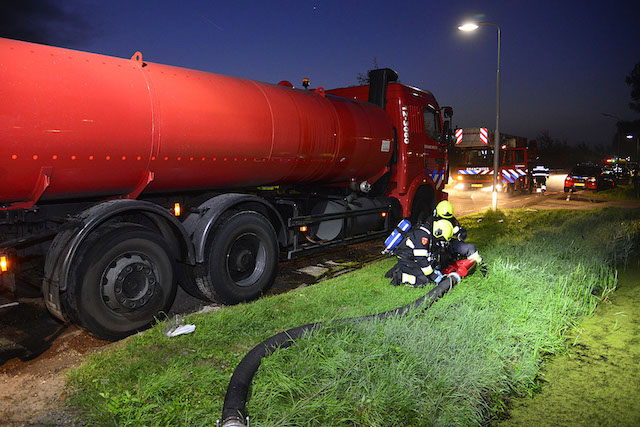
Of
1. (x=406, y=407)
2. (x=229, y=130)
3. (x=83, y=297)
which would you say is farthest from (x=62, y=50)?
(x=406, y=407)

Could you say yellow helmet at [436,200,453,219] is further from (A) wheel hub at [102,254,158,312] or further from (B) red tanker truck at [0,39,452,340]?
(A) wheel hub at [102,254,158,312]

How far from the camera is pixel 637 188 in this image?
2119cm

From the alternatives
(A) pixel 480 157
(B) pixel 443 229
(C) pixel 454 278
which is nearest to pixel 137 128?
(B) pixel 443 229

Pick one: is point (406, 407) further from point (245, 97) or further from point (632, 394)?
point (245, 97)

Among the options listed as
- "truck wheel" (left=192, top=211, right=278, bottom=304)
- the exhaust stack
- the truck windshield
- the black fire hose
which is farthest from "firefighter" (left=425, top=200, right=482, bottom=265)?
the truck windshield

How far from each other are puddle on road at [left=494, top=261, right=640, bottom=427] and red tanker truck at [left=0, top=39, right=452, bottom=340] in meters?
3.25

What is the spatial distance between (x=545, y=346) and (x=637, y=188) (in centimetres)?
2100

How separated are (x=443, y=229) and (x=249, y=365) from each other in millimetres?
3324

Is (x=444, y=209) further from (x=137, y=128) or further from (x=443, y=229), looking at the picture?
(x=137, y=128)

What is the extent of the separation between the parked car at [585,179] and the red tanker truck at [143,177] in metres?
20.7

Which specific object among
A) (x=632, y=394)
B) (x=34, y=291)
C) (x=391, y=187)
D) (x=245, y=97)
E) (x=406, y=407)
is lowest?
(x=632, y=394)

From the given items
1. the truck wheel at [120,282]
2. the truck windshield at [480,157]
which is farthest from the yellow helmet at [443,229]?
the truck windshield at [480,157]

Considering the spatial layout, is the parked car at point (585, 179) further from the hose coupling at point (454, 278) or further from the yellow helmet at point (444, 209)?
the hose coupling at point (454, 278)

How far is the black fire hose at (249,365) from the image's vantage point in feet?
8.51
